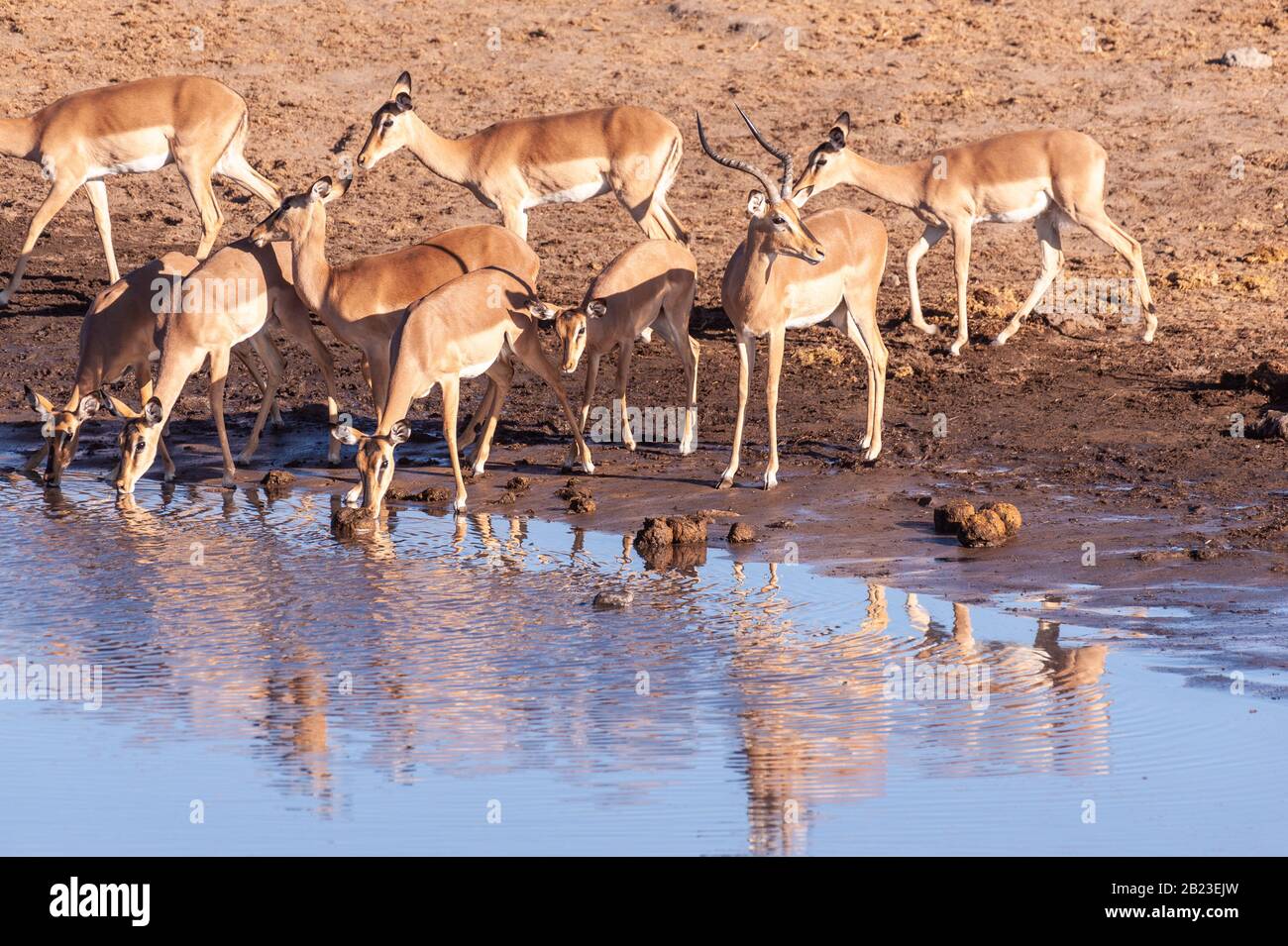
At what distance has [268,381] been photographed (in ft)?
41.3

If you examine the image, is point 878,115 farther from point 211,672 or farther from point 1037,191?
point 211,672

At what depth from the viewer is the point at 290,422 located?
43.6 ft

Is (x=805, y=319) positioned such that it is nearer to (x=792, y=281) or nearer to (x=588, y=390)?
(x=792, y=281)

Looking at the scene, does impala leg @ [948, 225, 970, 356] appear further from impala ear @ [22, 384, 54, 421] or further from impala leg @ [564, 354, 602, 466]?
impala ear @ [22, 384, 54, 421]

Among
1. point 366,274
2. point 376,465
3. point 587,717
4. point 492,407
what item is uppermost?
point 366,274

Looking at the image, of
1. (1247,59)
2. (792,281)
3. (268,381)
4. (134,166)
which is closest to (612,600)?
(792,281)

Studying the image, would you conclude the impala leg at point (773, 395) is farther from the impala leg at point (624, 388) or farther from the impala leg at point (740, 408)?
the impala leg at point (624, 388)

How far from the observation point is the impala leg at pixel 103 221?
51.7 ft

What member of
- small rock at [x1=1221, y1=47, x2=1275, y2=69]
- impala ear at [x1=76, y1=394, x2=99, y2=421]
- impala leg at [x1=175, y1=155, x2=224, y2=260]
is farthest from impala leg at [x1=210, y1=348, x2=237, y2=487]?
small rock at [x1=1221, y1=47, x2=1275, y2=69]

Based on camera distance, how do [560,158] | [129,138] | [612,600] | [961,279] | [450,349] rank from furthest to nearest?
[129,138], [560,158], [961,279], [450,349], [612,600]

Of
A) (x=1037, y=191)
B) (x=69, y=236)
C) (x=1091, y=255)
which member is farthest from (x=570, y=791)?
(x=69, y=236)

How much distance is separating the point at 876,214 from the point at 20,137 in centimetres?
710

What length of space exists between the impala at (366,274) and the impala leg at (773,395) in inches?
67.8

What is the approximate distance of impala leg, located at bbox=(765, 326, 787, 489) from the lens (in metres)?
11.2
